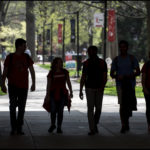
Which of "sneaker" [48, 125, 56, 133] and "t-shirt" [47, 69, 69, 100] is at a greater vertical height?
"t-shirt" [47, 69, 69, 100]

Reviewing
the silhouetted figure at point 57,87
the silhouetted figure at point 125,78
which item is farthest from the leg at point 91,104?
the silhouetted figure at point 125,78

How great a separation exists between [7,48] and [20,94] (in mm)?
85196

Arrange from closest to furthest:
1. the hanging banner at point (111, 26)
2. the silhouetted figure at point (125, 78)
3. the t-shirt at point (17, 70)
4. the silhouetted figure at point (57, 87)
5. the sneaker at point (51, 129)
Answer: the t-shirt at point (17, 70) → the silhouetted figure at point (57, 87) → the sneaker at point (51, 129) → the silhouetted figure at point (125, 78) → the hanging banner at point (111, 26)

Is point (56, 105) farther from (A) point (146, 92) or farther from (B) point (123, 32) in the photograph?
(B) point (123, 32)

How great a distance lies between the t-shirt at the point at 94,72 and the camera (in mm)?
11984

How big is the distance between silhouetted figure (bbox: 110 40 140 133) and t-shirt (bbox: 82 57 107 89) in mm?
454

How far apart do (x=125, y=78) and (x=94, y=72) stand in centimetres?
68

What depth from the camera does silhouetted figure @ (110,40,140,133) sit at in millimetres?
12266

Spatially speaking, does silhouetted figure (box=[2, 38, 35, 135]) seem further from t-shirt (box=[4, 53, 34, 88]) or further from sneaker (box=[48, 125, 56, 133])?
sneaker (box=[48, 125, 56, 133])

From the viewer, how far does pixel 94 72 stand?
11984mm

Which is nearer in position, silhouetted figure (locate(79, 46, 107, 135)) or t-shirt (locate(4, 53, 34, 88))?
t-shirt (locate(4, 53, 34, 88))

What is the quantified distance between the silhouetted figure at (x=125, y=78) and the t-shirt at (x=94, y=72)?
0.45 metres

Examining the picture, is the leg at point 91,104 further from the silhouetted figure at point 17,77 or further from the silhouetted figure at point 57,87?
the silhouetted figure at point 17,77

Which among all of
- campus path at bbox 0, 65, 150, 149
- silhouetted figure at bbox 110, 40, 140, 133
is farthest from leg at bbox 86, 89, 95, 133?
silhouetted figure at bbox 110, 40, 140, 133
